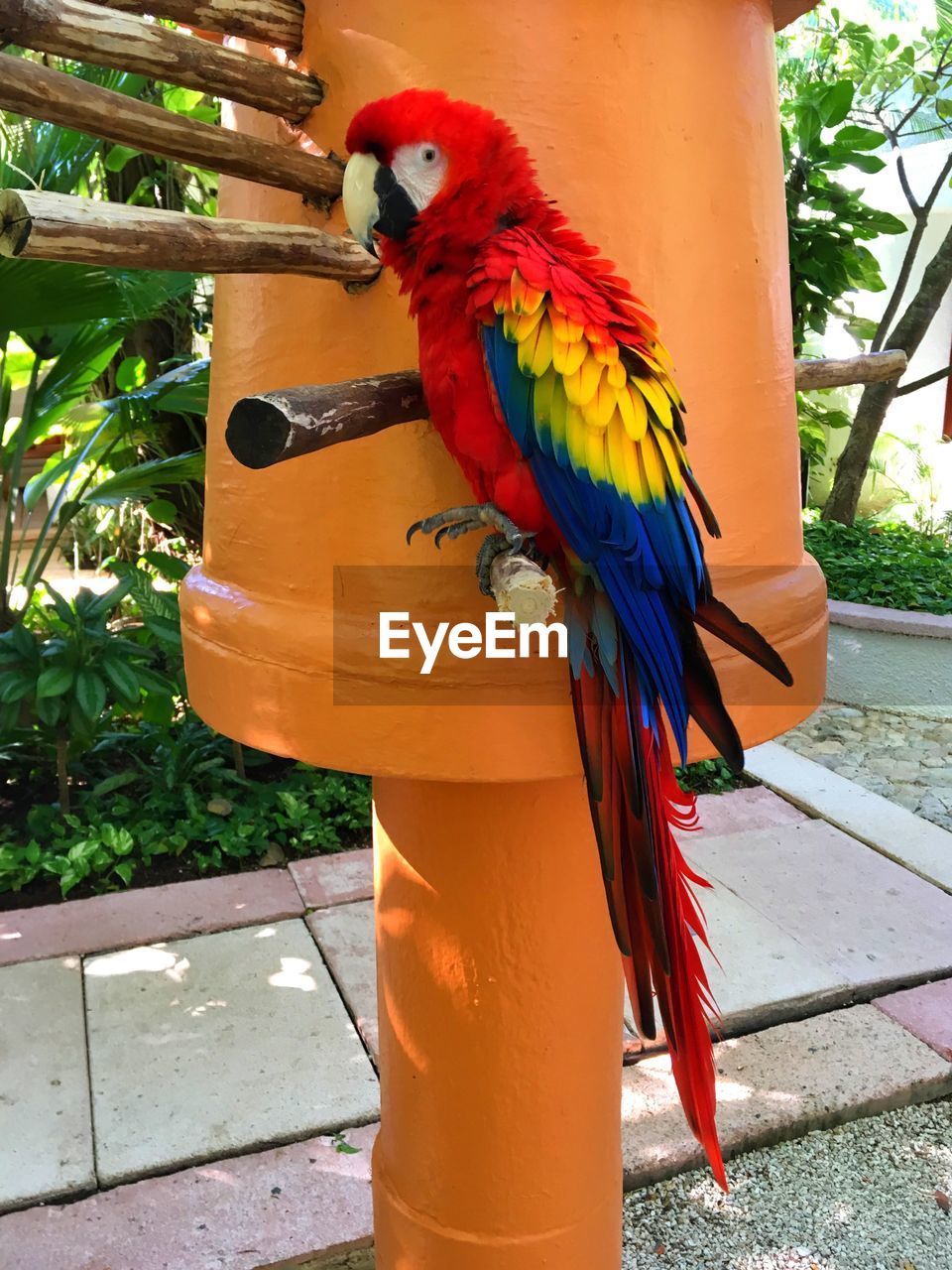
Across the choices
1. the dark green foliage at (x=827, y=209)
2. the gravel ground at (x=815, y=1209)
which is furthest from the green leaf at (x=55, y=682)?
the dark green foliage at (x=827, y=209)

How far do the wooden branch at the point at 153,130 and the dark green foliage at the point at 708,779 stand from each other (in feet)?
7.95

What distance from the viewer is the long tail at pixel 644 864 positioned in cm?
72

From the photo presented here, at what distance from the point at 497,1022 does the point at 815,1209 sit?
92 centimetres

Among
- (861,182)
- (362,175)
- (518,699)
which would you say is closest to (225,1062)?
(518,699)

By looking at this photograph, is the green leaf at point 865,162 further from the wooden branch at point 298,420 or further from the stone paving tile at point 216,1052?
the wooden branch at point 298,420

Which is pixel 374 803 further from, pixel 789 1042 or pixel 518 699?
pixel 789 1042

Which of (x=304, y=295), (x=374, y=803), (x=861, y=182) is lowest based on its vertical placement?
(x=374, y=803)

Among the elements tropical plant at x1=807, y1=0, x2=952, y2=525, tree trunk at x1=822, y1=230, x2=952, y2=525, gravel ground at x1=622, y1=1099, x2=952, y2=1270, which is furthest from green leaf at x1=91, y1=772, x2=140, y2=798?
tree trunk at x1=822, y1=230, x2=952, y2=525

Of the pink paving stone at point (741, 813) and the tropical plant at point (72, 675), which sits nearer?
the tropical plant at point (72, 675)

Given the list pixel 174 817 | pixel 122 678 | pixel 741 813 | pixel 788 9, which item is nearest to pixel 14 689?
pixel 122 678

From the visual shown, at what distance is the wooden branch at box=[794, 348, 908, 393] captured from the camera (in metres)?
1.05

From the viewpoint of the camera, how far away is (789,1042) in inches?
73.5

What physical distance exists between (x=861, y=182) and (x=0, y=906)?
243 inches

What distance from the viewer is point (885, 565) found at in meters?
4.49
